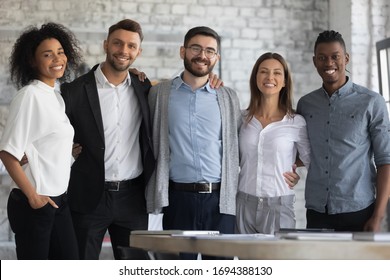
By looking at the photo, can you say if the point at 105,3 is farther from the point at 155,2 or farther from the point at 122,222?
the point at 122,222

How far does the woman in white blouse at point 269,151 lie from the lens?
13.6 feet

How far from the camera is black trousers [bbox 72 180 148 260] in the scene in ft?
13.8

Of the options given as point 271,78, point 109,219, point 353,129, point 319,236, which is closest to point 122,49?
point 271,78

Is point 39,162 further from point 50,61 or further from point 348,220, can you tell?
point 348,220

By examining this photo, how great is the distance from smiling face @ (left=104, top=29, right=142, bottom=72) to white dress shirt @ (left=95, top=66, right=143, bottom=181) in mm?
115

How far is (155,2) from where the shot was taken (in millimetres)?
8836

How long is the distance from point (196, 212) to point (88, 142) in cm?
73

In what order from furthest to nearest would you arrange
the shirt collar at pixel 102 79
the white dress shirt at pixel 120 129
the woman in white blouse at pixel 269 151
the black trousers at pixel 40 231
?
the shirt collar at pixel 102 79 → the white dress shirt at pixel 120 129 → the woman in white blouse at pixel 269 151 → the black trousers at pixel 40 231

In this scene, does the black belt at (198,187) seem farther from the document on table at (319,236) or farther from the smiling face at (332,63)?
the document on table at (319,236)

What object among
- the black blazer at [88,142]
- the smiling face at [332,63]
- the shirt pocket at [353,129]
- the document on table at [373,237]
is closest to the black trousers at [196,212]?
the black blazer at [88,142]

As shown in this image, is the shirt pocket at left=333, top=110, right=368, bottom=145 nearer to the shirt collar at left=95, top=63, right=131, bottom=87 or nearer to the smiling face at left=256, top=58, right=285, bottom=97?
the smiling face at left=256, top=58, right=285, bottom=97

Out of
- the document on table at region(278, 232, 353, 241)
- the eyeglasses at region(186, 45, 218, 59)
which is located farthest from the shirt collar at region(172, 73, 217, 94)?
the document on table at region(278, 232, 353, 241)

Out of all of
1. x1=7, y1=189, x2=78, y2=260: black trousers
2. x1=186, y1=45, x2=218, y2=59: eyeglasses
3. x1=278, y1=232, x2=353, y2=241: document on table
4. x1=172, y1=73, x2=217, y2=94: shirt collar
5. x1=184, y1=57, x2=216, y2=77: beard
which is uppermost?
x1=186, y1=45, x2=218, y2=59: eyeglasses

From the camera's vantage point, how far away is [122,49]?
4328 mm
